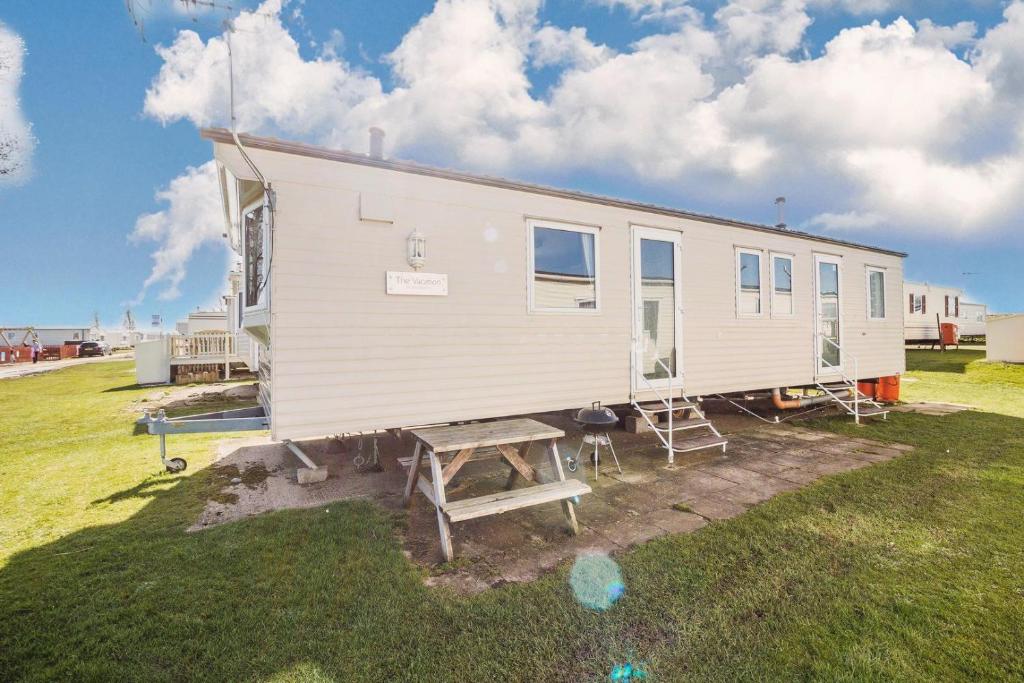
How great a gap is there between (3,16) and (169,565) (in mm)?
14048

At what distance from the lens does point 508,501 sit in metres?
3.37

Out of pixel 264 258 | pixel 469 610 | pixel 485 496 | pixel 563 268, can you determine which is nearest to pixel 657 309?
pixel 563 268

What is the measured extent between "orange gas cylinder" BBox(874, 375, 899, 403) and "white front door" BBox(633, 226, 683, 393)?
24.2ft

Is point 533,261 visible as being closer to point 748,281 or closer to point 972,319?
point 748,281

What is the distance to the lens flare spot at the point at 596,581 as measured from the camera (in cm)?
268

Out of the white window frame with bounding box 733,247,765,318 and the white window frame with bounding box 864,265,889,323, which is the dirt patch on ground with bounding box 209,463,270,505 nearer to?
the white window frame with bounding box 733,247,765,318

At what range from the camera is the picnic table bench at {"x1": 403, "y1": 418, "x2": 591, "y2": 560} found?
10.8 ft

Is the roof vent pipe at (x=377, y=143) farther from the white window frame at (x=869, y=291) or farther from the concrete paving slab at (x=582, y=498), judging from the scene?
the white window frame at (x=869, y=291)

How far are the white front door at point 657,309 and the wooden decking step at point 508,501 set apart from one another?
3.27m

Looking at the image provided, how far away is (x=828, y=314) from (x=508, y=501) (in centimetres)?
896

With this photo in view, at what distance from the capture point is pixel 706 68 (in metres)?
12.5

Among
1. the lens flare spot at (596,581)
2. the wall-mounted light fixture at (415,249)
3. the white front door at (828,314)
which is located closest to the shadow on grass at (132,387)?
the wall-mounted light fixture at (415,249)

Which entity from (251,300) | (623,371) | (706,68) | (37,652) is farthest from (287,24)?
(706,68)

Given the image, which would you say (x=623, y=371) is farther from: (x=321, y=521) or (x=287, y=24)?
(x=287, y=24)
